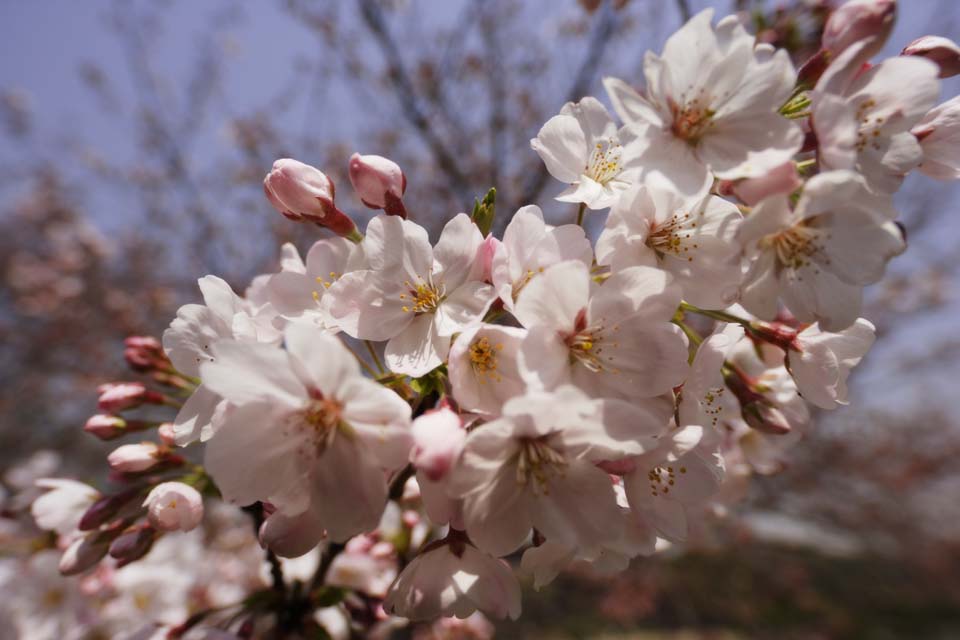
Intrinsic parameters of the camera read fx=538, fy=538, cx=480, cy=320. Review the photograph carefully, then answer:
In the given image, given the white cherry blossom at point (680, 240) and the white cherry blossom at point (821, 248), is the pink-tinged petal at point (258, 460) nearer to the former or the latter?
the white cherry blossom at point (680, 240)

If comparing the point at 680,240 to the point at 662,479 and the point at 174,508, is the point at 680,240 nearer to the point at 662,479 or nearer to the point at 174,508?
the point at 662,479

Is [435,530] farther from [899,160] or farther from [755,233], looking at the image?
[899,160]

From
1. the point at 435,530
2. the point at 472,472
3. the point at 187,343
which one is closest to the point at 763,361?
the point at 472,472

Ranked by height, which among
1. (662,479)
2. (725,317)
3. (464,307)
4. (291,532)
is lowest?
(662,479)

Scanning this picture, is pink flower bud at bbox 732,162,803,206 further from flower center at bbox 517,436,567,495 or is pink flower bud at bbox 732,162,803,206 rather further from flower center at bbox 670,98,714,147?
flower center at bbox 517,436,567,495

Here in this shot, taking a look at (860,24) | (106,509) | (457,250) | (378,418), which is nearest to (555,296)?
(457,250)

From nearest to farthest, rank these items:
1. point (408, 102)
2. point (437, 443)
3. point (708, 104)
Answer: point (437, 443)
point (708, 104)
point (408, 102)
